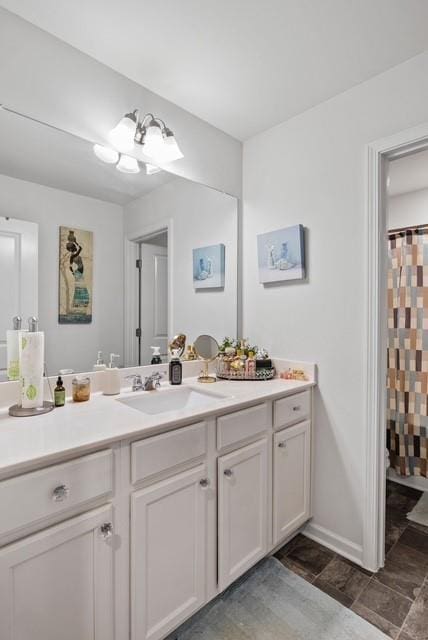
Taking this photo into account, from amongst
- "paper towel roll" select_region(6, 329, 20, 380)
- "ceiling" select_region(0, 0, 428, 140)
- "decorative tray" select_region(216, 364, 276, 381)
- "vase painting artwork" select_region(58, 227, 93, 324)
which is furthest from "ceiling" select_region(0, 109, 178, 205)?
"decorative tray" select_region(216, 364, 276, 381)

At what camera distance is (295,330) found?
1976 mm

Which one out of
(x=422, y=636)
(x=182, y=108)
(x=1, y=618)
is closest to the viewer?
(x=1, y=618)

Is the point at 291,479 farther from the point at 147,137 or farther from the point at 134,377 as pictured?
the point at 147,137

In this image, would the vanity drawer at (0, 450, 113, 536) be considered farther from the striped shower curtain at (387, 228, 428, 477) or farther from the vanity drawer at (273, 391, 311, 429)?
the striped shower curtain at (387, 228, 428, 477)

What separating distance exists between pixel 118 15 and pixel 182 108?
603 mm

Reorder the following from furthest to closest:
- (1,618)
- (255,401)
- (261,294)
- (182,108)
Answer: (261,294)
(182,108)
(255,401)
(1,618)

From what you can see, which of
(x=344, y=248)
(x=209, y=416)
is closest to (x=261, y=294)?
(x=344, y=248)

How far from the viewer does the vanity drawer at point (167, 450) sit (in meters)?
1.09

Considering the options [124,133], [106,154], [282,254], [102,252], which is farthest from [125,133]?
[282,254]

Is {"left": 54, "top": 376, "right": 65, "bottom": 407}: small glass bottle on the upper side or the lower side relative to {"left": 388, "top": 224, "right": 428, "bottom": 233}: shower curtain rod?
lower

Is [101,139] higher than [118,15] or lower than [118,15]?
lower

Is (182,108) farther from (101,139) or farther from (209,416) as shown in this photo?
(209,416)

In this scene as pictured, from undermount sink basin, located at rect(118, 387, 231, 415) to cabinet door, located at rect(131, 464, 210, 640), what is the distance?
1.28 feet

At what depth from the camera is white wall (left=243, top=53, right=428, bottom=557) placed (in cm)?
164
